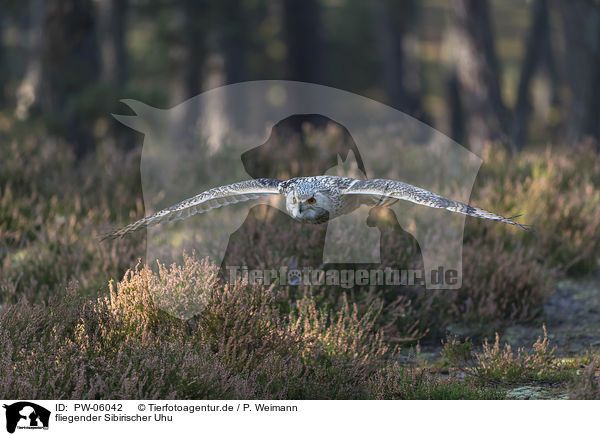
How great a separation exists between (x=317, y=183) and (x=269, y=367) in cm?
135

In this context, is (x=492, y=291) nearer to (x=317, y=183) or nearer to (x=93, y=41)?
(x=317, y=183)

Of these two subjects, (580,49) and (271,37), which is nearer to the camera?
(580,49)

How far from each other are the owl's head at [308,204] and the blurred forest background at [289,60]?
6033 millimetres

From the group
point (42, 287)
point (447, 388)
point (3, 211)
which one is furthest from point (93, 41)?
point (447, 388)

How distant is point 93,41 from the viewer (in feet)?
37.5

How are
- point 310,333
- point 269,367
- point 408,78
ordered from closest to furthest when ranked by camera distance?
point 269,367 < point 310,333 < point 408,78

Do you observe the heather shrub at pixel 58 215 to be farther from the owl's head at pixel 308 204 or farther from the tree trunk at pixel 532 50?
the tree trunk at pixel 532 50

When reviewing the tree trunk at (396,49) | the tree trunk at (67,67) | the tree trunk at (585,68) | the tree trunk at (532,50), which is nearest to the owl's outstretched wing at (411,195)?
the tree trunk at (67,67)

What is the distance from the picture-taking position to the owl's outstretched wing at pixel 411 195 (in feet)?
13.4

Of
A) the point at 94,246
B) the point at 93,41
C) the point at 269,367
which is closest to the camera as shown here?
the point at 269,367

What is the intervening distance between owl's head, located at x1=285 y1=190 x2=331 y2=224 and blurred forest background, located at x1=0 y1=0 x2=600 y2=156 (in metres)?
6.03

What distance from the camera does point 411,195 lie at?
4.38 meters

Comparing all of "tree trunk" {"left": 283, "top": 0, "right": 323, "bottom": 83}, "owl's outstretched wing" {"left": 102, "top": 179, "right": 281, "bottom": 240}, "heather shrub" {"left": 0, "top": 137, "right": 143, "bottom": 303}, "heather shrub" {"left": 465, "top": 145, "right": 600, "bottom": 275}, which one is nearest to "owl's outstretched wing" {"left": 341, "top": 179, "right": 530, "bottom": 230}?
"owl's outstretched wing" {"left": 102, "top": 179, "right": 281, "bottom": 240}
